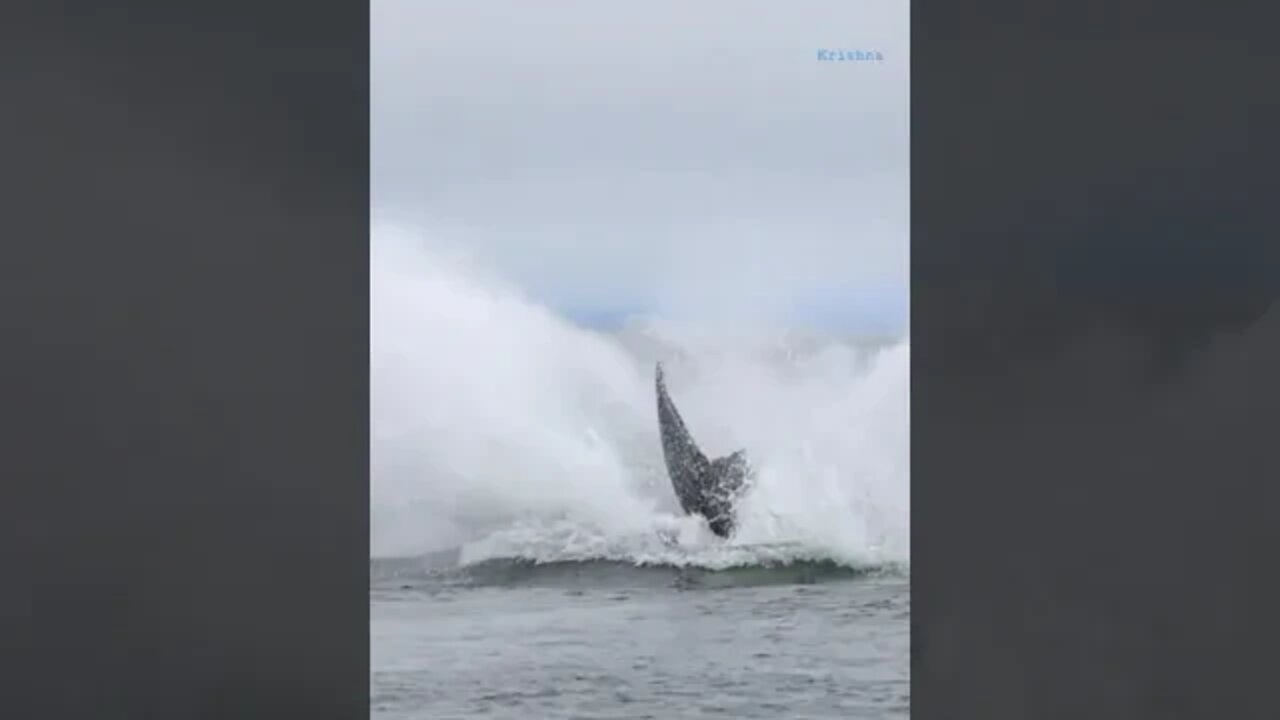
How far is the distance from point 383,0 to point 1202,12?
1.94m

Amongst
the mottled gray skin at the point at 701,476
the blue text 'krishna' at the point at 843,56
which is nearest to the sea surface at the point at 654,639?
the mottled gray skin at the point at 701,476

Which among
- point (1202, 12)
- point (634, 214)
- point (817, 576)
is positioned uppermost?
point (1202, 12)

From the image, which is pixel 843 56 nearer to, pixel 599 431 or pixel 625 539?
pixel 599 431

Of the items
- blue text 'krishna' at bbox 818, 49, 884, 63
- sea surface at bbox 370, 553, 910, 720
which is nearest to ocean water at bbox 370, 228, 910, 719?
sea surface at bbox 370, 553, 910, 720

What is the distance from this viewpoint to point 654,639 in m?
3.94

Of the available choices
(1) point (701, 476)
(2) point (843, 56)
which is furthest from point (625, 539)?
(2) point (843, 56)

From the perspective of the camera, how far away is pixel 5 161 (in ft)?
12.7

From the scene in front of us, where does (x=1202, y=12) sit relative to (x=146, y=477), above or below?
above

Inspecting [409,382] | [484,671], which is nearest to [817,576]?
[484,671]

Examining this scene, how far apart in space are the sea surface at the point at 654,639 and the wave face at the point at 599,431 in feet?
0.14

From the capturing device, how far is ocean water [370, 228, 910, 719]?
392 cm

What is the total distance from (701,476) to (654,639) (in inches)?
15.6

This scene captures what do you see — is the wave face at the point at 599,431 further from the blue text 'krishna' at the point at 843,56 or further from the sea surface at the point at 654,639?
the blue text 'krishna' at the point at 843,56

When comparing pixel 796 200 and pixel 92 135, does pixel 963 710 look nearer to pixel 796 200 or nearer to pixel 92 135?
pixel 796 200
